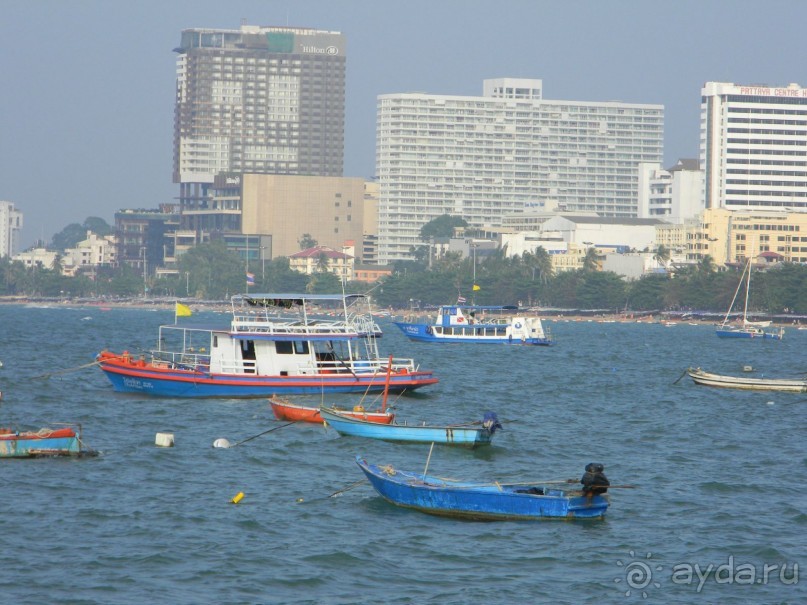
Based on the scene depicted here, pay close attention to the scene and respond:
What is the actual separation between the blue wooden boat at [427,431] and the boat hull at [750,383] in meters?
30.9

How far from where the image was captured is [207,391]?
62.1 meters

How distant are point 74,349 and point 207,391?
159 ft

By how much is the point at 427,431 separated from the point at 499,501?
38.5 feet

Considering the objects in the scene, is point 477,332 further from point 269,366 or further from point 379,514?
point 379,514

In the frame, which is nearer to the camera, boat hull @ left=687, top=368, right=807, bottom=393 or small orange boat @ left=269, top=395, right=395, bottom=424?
small orange boat @ left=269, top=395, right=395, bottom=424

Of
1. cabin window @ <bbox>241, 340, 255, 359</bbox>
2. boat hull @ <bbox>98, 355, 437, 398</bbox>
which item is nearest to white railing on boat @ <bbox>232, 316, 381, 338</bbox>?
cabin window @ <bbox>241, 340, 255, 359</bbox>

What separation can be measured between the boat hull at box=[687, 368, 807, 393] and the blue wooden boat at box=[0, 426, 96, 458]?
41943mm

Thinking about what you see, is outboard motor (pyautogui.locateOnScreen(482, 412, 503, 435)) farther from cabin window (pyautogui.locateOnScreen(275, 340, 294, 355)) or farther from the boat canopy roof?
the boat canopy roof

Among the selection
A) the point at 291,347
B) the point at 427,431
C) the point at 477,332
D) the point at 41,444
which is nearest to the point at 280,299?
the point at 291,347

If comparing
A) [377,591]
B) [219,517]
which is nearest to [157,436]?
[219,517]

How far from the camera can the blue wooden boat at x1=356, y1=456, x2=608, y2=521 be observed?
36.3m

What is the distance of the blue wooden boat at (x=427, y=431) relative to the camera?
47281 millimetres

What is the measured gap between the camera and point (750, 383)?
247 ft

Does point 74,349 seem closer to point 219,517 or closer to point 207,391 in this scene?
point 207,391
